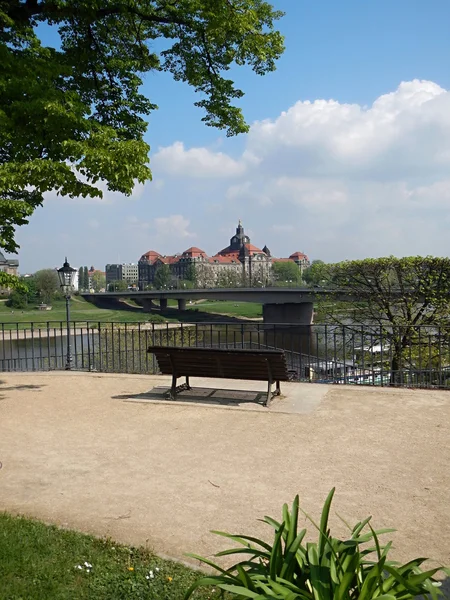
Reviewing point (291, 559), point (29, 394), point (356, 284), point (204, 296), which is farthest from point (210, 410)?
point (204, 296)

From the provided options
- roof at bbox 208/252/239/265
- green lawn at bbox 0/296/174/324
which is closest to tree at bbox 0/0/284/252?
green lawn at bbox 0/296/174/324

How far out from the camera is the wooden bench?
8.30m

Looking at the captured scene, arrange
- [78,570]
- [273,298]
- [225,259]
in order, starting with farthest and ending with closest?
1. [225,259]
2. [273,298]
3. [78,570]

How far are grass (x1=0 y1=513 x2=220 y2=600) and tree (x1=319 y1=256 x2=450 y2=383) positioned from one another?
44.1ft

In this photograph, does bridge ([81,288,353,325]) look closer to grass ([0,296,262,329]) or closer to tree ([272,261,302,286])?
grass ([0,296,262,329])

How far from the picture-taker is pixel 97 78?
11.1 meters

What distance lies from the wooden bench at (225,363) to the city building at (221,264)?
98.2 m

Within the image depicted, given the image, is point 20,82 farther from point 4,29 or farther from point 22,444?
point 22,444

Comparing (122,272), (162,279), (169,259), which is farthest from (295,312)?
(122,272)

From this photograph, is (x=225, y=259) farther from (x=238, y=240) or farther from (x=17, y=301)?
(x=17, y=301)

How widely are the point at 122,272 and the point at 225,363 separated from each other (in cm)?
17866

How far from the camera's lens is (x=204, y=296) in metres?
56.8

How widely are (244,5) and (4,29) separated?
4.30m

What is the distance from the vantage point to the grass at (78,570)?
3287mm
